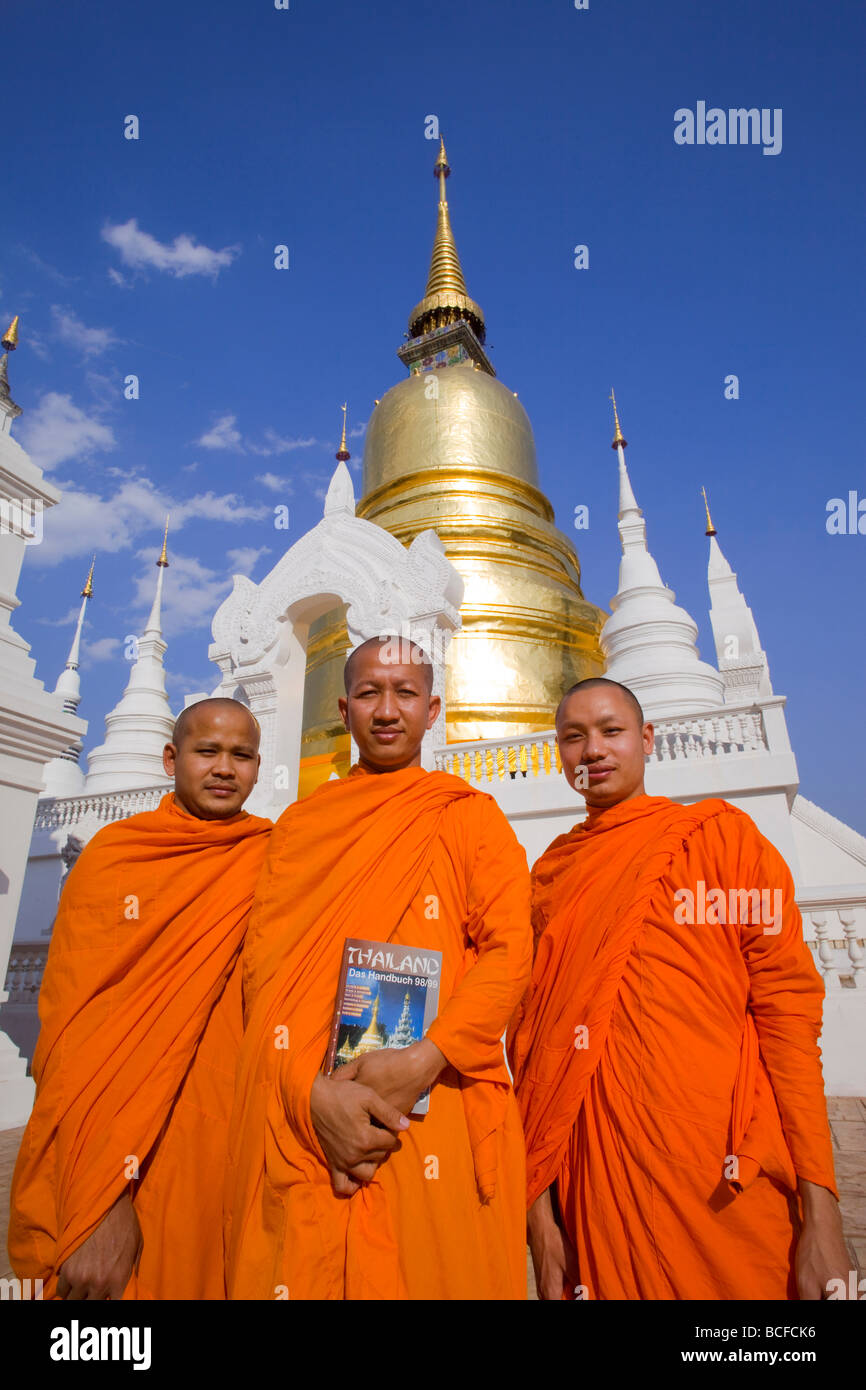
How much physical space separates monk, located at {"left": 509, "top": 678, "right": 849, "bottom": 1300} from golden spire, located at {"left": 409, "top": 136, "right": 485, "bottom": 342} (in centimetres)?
1962

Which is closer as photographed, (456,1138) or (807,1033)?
(456,1138)

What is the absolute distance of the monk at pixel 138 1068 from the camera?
73.0 inches

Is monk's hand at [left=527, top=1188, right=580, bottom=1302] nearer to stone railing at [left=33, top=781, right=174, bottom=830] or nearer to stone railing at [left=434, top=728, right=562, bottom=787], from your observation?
stone railing at [left=434, top=728, right=562, bottom=787]

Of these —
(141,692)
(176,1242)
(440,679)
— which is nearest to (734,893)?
(176,1242)

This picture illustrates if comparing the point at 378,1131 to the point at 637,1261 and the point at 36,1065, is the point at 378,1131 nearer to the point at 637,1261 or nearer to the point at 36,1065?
the point at 637,1261

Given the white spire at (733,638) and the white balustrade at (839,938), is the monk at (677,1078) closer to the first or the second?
the white balustrade at (839,938)

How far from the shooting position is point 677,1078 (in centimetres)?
183

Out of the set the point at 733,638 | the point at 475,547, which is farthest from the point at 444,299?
the point at 733,638

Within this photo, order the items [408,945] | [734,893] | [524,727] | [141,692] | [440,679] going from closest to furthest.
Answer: [408,945], [734,893], [440,679], [524,727], [141,692]

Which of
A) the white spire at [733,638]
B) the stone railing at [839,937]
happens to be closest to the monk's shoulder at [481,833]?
the stone railing at [839,937]

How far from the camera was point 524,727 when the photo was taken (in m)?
11.2

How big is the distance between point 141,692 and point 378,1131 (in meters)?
14.1

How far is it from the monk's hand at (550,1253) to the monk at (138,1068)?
822 mm
